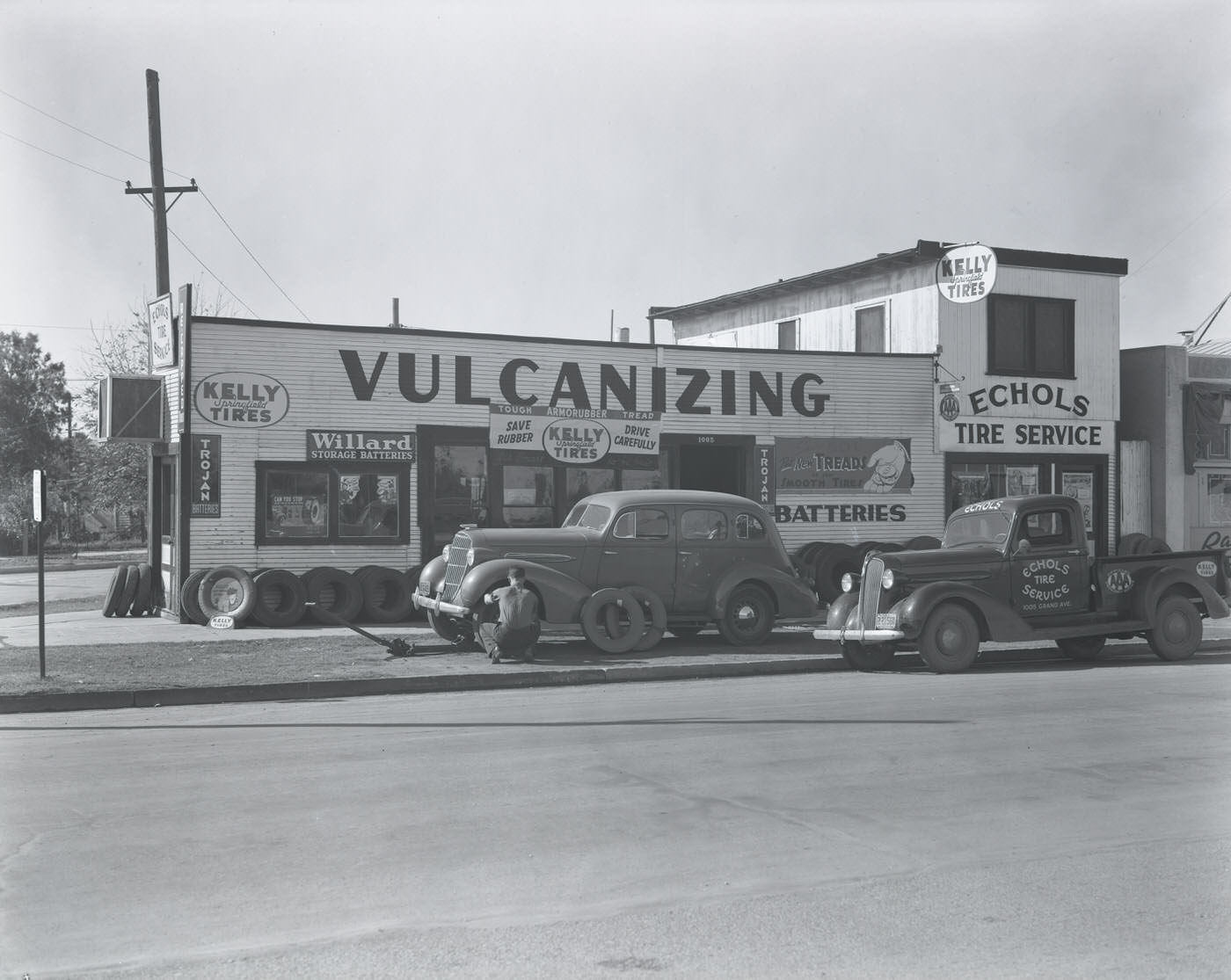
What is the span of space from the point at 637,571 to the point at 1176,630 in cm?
672

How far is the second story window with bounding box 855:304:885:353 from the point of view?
25.9m

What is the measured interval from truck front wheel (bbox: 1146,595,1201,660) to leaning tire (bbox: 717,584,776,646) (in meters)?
4.76

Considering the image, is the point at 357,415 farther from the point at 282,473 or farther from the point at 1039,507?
the point at 1039,507

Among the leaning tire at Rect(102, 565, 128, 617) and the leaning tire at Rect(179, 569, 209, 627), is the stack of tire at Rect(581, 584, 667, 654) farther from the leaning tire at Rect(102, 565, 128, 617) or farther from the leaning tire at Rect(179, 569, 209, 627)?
the leaning tire at Rect(102, 565, 128, 617)

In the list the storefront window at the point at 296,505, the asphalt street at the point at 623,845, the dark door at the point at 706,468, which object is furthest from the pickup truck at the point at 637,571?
the dark door at the point at 706,468

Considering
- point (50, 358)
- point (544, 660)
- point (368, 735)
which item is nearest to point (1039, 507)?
point (544, 660)

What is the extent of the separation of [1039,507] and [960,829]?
351 inches

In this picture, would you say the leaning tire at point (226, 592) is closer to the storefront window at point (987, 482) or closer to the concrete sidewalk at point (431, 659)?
the concrete sidewalk at point (431, 659)

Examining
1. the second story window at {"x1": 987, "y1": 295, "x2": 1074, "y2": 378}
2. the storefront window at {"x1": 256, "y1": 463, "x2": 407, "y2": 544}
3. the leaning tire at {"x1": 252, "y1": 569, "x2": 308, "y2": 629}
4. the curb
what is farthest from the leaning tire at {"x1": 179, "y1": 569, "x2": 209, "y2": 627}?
the second story window at {"x1": 987, "y1": 295, "x2": 1074, "y2": 378}

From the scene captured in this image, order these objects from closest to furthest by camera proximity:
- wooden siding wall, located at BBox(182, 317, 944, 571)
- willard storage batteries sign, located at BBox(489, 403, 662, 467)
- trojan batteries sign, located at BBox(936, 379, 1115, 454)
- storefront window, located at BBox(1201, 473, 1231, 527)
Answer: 1. wooden siding wall, located at BBox(182, 317, 944, 571)
2. willard storage batteries sign, located at BBox(489, 403, 662, 467)
3. trojan batteries sign, located at BBox(936, 379, 1115, 454)
4. storefront window, located at BBox(1201, 473, 1231, 527)

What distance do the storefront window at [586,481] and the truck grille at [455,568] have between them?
6.04m

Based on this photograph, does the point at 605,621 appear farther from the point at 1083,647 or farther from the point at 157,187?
the point at 157,187

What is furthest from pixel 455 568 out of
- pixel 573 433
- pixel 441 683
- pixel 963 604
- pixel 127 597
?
pixel 127 597

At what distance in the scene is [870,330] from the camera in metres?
26.3
